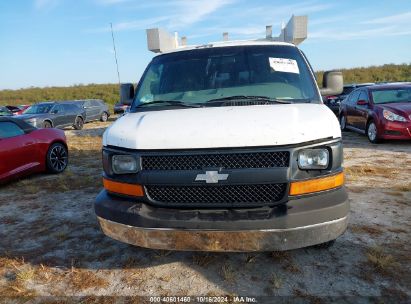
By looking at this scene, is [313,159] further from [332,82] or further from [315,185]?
[332,82]

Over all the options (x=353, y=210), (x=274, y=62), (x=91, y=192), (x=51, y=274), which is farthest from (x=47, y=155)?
(x=353, y=210)

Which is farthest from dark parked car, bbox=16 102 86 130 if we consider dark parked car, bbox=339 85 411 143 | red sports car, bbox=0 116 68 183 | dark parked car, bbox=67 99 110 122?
dark parked car, bbox=339 85 411 143

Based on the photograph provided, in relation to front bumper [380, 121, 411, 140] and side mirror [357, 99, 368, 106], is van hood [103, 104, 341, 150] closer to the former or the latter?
front bumper [380, 121, 411, 140]

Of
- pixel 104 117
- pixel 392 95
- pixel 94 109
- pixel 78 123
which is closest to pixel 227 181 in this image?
pixel 392 95

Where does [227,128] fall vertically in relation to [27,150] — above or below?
above

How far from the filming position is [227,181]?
9.20 feet

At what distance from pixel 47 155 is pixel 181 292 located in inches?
221

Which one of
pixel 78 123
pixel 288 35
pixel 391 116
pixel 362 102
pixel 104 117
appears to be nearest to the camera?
pixel 288 35

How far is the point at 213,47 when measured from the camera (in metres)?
4.36

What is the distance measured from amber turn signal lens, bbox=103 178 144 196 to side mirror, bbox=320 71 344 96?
2.66 m

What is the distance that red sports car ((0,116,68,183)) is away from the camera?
6.64m

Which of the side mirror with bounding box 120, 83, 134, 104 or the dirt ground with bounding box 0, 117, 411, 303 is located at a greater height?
the side mirror with bounding box 120, 83, 134, 104

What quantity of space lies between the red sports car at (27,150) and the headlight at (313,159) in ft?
18.4

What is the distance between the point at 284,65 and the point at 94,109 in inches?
769
